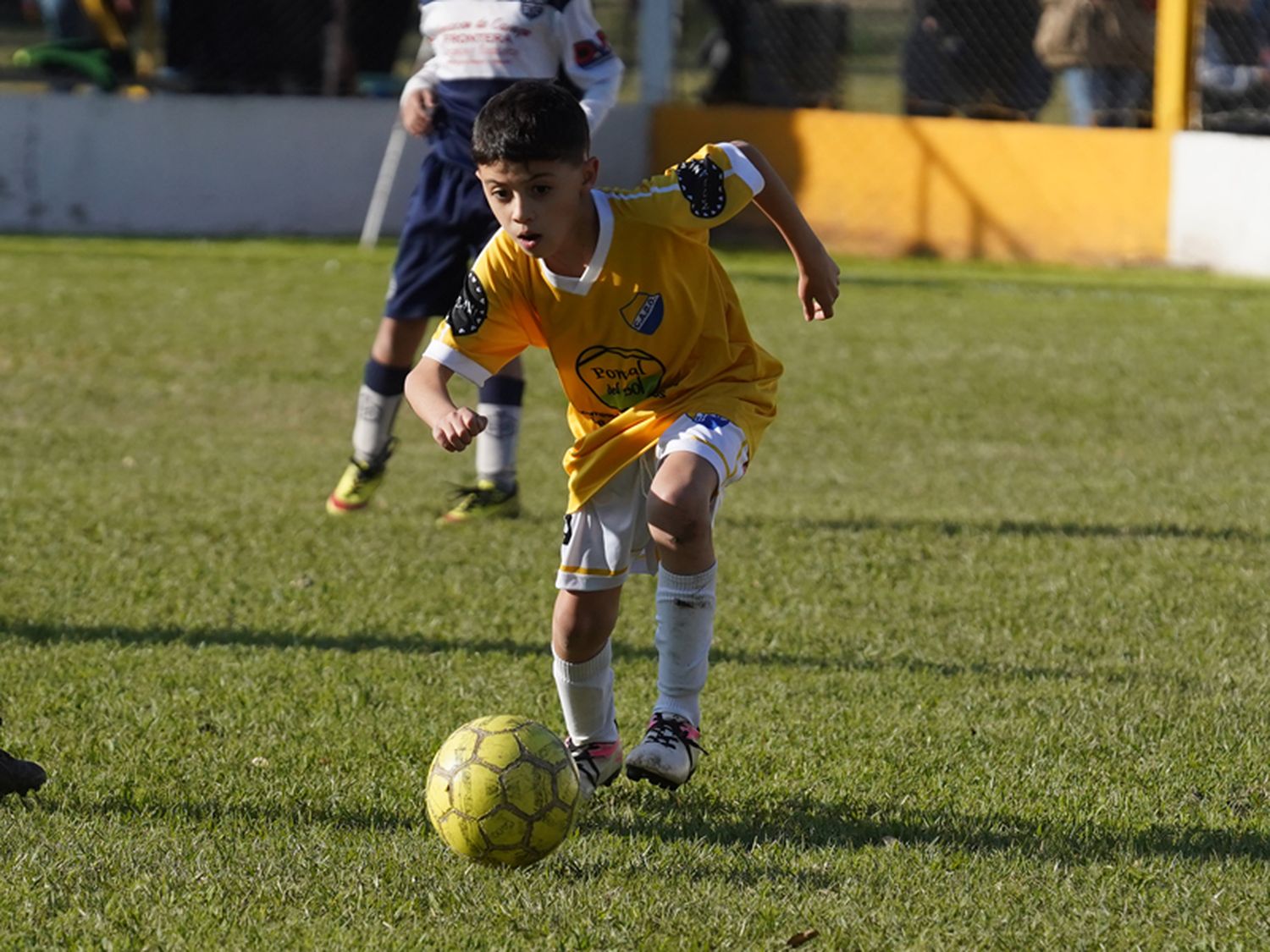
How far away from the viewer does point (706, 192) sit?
422cm

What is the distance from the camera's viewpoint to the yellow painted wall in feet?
46.1

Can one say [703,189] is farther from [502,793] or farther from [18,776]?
[18,776]

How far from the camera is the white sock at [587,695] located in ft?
13.8

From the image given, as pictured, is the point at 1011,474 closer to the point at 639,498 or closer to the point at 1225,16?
the point at 639,498

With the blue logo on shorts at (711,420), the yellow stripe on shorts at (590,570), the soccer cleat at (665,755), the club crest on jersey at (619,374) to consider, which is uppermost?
the club crest on jersey at (619,374)

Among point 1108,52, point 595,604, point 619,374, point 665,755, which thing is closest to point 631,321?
point 619,374

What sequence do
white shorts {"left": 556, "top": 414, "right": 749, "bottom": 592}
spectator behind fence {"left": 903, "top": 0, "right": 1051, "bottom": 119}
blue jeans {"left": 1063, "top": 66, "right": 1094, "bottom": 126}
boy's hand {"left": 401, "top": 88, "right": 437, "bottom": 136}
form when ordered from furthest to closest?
spectator behind fence {"left": 903, "top": 0, "right": 1051, "bottom": 119}
blue jeans {"left": 1063, "top": 66, "right": 1094, "bottom": 126}
boy's hand {"left": 401, "top": 88, "right": 437, "bottom": 136}
white shorts {"left": 556, "top": 414, "right": 749, "bottom": 592}

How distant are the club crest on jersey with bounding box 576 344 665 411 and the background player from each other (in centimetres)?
259

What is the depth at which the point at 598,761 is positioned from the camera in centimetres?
419

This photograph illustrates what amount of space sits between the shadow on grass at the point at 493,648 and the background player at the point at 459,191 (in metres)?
1.66

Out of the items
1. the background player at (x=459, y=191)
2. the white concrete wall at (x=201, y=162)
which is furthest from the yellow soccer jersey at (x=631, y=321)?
the white concrete wall at (x=201, y=162)

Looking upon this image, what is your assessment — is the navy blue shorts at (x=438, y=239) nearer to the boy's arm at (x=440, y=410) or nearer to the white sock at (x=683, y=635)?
the boy's arm at (x=440, y=410)

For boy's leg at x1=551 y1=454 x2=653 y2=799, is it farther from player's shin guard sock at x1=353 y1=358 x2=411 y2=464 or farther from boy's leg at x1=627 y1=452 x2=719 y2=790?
player's shin guard sock at x1=353 y1=358 x2=411 y2=464

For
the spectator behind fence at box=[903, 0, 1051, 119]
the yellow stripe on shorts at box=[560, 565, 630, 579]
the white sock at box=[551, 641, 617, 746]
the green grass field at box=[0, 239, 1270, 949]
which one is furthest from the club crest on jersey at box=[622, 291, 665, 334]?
the spectator behind fence at box=[903, 0, 1051, 119]
